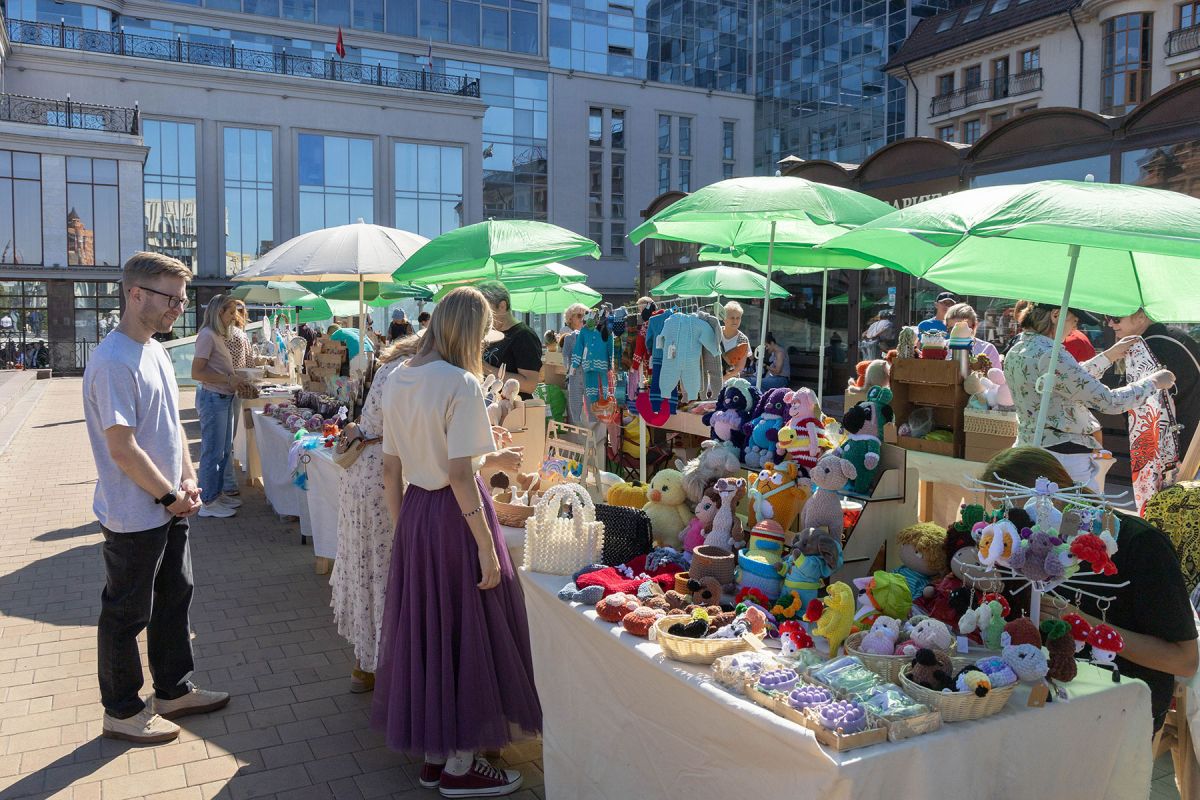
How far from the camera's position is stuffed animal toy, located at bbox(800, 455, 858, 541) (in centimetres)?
297

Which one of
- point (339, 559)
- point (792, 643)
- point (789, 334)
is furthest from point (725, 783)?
point (789, 334)

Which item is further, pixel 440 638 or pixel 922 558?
pixel 440 638

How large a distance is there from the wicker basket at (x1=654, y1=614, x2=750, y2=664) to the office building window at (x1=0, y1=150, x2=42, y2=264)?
31.4m

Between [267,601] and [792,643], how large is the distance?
4.25 metres

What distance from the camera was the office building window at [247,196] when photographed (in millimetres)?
32594

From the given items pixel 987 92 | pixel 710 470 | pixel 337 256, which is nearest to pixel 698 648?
pixel 710 470

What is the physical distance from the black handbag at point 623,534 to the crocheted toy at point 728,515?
28 cm

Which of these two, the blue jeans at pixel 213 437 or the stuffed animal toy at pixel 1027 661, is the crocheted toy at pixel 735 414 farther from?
the blue jeans at pixel 213 437

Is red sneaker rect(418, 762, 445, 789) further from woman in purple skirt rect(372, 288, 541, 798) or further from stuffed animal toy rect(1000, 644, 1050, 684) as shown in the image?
stuffed animal toy rect(1000, 644, 1050, 684)

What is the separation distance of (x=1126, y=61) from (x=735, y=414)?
30942 mm

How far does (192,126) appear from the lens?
104ft

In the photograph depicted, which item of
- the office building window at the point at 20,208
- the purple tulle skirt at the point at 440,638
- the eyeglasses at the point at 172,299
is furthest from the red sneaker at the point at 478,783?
the office building window at the point at 20,208

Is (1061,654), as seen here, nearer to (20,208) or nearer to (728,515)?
(728,515)

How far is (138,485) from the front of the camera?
346 cm
